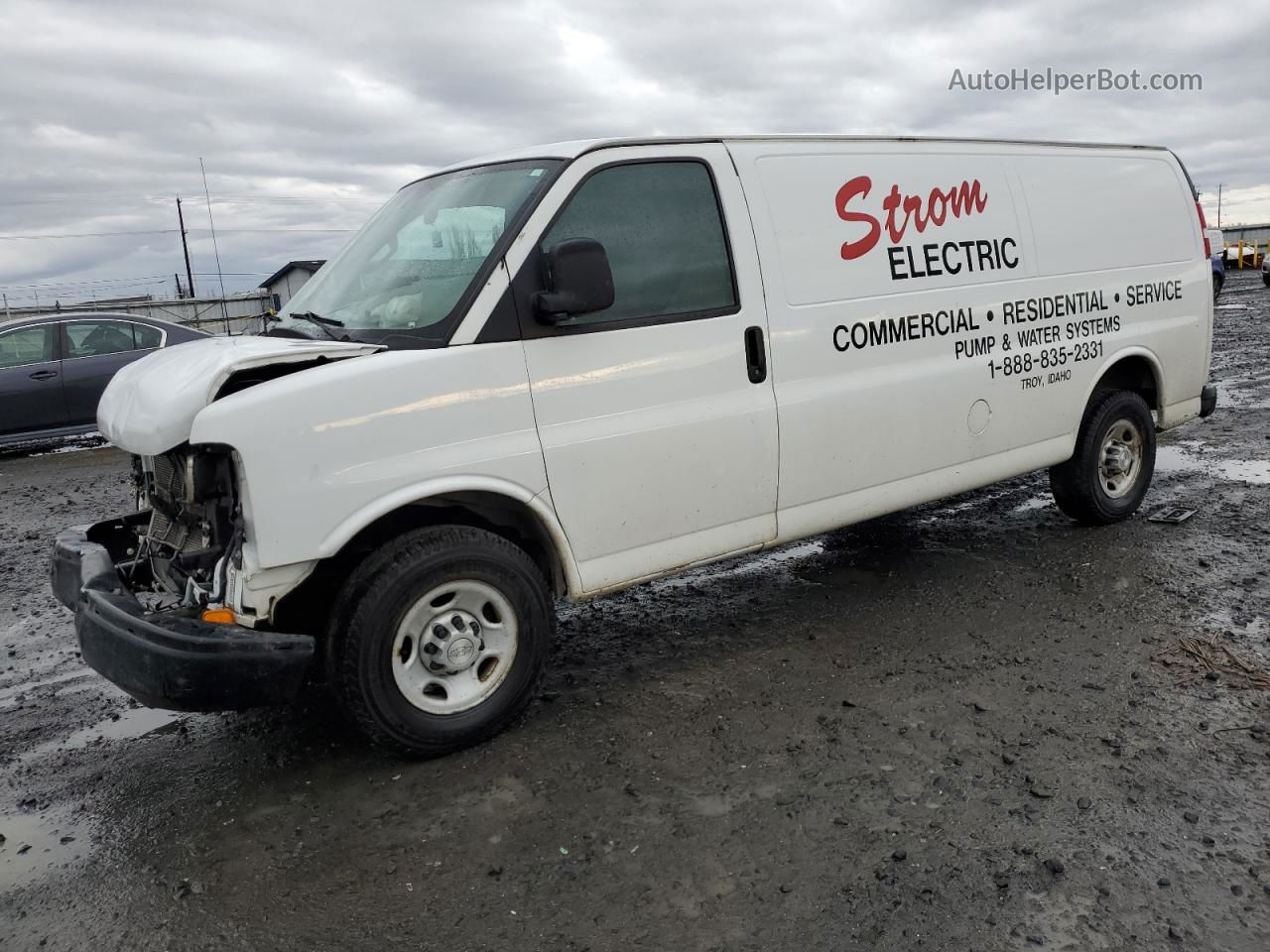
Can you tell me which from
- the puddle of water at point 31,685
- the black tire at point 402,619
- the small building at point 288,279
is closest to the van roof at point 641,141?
the black tire at point 402,619

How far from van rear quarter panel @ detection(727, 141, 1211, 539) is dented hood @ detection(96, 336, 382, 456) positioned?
6.28 ft

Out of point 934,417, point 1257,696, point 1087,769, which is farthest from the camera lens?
point 934,417

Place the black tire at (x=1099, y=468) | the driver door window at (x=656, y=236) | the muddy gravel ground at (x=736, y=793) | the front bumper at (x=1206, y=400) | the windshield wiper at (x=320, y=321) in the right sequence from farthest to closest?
the front bumper at (x=1206, y=400) → the black tire at (x=1099, y=468) → the windshield wiper at (x=320, y=321) → the driver door window at (x=656, y=236) → the muddy gravel ground at (x=736, y=793)

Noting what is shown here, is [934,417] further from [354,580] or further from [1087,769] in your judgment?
[354,580]

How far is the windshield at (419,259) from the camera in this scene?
3783mm

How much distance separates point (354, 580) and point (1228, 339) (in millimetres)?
15887

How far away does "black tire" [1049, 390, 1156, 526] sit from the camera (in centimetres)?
586

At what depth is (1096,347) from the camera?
569 centimetres

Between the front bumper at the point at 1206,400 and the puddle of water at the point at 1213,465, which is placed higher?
the front bumper at the point at 1206,400

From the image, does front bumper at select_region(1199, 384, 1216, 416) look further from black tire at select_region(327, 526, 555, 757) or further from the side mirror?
black tire at select_region(327, 526, 555, 757)

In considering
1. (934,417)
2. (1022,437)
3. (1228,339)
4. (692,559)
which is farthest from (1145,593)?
(1228,339)

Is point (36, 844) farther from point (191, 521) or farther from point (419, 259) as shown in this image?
point (419, 259)

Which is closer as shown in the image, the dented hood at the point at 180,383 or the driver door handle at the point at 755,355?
the dented hood at the point at 180,383

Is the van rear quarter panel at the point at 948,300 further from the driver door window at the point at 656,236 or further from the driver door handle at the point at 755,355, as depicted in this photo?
the driver door window at the point at 656,236
